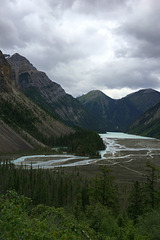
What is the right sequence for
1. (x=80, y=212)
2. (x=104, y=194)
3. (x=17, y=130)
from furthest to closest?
(x=17, y=130) < (x=80, y=212) < (x=104, y=194)

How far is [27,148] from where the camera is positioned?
13912cm

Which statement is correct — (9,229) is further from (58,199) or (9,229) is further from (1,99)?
(1,99)

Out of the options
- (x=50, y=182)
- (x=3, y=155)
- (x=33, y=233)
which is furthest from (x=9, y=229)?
(x=3, y=155)

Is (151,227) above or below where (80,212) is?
above

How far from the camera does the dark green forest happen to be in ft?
38.1

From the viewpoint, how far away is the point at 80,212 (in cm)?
4072

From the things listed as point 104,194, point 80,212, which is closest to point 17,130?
point 80,212

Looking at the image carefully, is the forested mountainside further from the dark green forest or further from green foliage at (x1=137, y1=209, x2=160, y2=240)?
green foliage at (x1=137, y1=209, x2=160, y2=240)

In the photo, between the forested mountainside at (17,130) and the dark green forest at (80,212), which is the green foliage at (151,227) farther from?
the forested mountainside at (17,130)

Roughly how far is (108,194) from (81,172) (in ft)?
169

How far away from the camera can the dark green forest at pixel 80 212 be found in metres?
11.6

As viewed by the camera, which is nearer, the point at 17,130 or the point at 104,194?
the point at 104,194

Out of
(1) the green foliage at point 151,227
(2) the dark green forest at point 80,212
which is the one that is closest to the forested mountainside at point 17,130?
(2) the dark green forest at point 80,212

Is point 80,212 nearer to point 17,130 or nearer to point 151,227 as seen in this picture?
point 151,227
